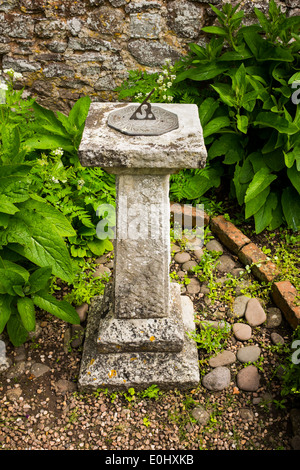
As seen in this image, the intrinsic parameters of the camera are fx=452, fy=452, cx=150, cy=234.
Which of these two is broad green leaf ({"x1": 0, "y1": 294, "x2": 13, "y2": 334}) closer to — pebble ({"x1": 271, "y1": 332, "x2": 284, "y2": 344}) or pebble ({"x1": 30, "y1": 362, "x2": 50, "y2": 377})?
pebble ({"x1": 30, "y1": 362, "x2": 50, "y2": 377})

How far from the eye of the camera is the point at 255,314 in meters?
2.97

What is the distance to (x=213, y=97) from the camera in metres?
3.70

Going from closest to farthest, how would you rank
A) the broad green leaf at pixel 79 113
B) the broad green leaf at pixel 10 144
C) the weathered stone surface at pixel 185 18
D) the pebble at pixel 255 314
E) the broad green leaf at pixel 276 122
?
the broad green leaf at pixel 10 144, the pebble at pixel 255 314, the broad green leaf at pixel 276 122, the broad green leaf at pixel 79 113, the weathered stone surface at pixel 185 18

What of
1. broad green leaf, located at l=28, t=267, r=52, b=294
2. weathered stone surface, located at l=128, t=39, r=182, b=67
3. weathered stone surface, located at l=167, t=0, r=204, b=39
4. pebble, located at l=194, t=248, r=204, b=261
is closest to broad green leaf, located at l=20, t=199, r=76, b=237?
broad green leaf, located at l=28, t=267, r=52, b=294

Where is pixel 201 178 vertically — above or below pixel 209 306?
above

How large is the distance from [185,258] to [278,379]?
3.70ft

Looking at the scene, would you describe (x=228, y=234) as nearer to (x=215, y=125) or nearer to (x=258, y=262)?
(x=258, y=262)

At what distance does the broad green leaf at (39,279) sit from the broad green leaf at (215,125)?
160 centimetres

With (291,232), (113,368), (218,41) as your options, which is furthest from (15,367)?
(218,41)

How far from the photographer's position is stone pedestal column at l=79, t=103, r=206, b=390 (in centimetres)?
203

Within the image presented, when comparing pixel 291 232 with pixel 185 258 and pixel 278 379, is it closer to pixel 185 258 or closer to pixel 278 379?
pixel 185 258

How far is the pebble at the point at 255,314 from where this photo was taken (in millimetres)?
2951

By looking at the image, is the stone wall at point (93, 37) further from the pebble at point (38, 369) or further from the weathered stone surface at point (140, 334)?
the pebble at point (38, 369)

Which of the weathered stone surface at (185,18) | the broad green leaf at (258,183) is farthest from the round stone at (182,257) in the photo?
the weathered stone surface at (185,18)
